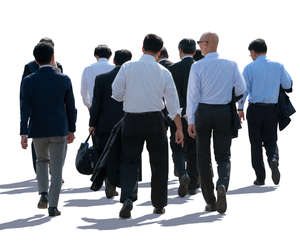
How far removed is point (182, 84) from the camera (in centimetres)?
1302

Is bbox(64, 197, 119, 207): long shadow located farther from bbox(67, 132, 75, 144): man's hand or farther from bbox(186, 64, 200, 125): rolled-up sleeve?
bbox(186, 64, 200, 125): rolled-up sleeve

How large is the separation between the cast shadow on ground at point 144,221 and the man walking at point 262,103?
319 centimetres

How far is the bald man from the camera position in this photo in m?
11.1

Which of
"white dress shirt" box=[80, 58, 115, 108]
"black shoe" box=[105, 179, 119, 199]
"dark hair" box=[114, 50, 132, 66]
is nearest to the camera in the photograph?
"dark hair" box=[114, 50, 132, 66]

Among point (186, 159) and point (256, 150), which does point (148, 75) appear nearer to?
point (186, 159)

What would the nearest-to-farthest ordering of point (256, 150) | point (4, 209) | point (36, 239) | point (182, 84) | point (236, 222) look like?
point (36, 239) → point (236, 222) → point (4, 209) → point (182, 84) → point (256, 150)

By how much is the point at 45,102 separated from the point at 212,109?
2309 mm

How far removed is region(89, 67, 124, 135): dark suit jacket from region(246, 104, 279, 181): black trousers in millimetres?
2913

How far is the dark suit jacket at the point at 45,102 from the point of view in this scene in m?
11.0

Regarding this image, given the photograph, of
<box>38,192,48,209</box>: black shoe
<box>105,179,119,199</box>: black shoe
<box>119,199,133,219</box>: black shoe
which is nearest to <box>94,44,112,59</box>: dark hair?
<box>105,179,119,199</box>: black shoe

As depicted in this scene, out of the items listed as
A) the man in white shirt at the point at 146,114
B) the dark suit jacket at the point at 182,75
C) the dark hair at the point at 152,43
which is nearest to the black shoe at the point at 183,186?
the dark suit jacket at the point at 182,75

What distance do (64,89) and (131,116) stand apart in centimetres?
102

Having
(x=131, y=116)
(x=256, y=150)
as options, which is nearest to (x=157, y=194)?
(x=131, y=116)

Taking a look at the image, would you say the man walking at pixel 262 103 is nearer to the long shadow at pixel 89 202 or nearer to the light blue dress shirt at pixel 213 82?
the light blue dress shirt at pixel 213 82
